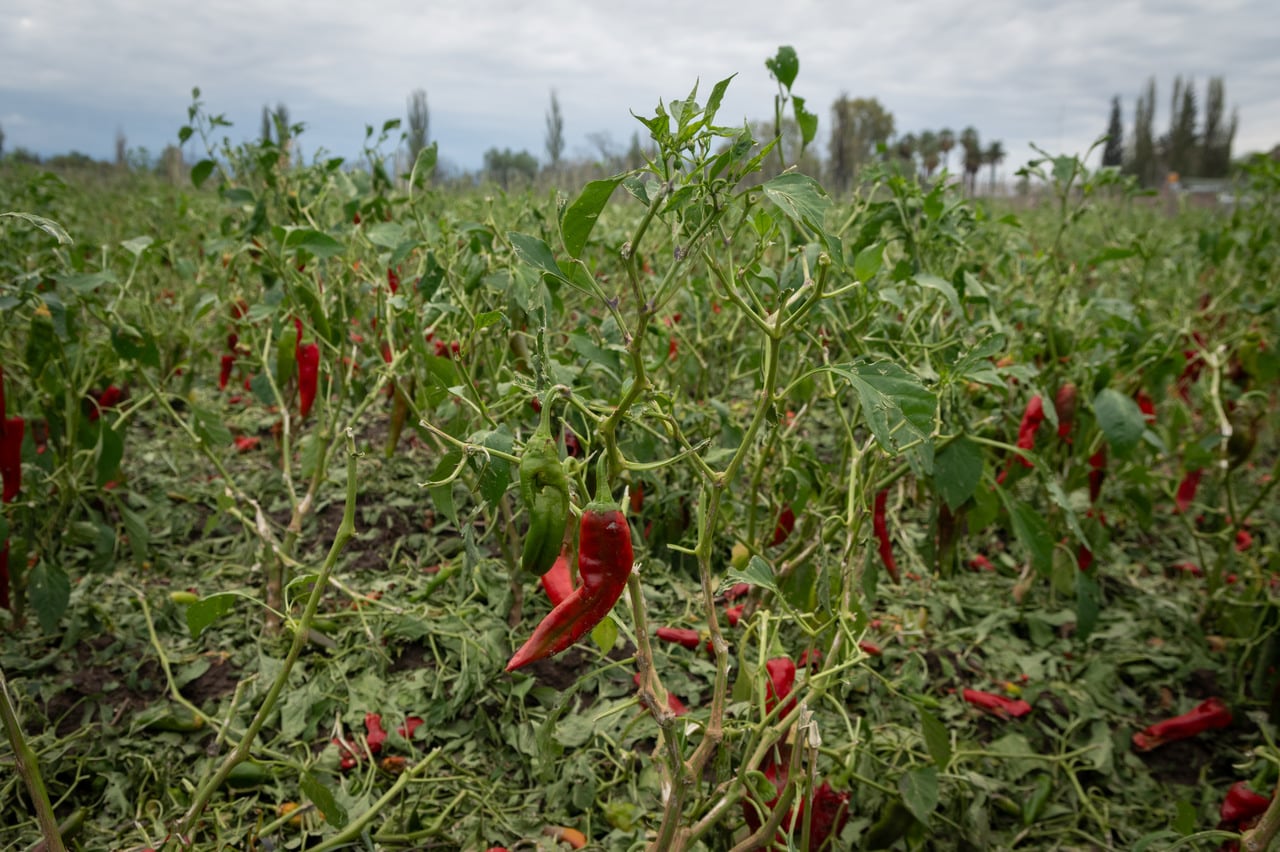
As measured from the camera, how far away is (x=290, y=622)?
3.32 feet

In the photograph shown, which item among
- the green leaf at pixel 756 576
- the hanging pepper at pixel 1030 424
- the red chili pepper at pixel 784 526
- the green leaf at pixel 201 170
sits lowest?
the red chili pepper at pixel 784 526

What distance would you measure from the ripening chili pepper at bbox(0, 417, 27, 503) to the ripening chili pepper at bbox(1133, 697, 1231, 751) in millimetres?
2304

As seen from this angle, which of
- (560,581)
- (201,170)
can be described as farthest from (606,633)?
(201,170)

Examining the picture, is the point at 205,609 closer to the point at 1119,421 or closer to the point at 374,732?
the point at 374,732

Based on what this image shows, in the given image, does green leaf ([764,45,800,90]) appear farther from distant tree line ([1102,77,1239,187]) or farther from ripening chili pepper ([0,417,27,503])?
distant tree line ([1102,77,1239,187])

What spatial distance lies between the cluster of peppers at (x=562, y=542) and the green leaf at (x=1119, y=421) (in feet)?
3.66

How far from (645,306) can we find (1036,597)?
189 cm

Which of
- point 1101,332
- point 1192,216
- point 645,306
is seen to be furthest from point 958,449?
point 1192,216

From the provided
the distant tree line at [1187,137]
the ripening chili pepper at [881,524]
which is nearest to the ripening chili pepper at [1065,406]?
the ripening chili pepper at [881,524]

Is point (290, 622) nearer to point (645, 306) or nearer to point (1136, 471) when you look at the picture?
point (645, 306)

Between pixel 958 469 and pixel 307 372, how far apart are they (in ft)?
4.57

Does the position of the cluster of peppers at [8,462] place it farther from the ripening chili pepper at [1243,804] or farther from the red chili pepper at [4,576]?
the ripening chili pepper at [1243,804]

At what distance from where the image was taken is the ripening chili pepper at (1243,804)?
132 cm

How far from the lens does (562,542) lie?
0.77 metres
